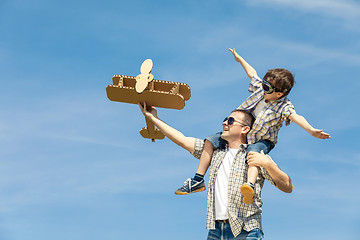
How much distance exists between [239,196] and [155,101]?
1.60 metres

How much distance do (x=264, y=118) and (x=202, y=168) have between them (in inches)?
37.9

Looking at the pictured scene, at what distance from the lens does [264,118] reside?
608cm

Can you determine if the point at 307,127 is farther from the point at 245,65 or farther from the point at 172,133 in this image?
the point at 172,133

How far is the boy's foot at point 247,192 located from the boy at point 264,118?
16 cm

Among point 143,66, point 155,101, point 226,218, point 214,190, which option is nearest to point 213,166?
point 214,190

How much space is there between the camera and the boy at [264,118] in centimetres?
599

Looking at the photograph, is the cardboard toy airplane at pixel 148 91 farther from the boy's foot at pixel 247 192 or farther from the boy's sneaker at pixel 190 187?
the boy's foot at pixel 247 192

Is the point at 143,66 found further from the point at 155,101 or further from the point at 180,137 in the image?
the point at 180,137

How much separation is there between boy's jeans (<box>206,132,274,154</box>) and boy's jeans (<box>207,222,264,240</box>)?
2.93ft

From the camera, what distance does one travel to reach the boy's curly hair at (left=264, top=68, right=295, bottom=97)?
605 centimetres

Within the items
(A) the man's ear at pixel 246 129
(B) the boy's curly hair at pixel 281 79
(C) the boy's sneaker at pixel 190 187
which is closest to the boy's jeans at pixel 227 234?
(C) the boy's sneaker at pixel 190 187

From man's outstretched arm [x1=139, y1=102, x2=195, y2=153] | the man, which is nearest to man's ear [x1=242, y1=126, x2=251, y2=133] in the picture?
the man

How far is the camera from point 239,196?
5844 mm

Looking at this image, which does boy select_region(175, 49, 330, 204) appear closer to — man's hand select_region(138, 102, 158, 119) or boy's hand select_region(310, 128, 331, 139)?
boy's hand select_region(310, 128, 331, 139)
